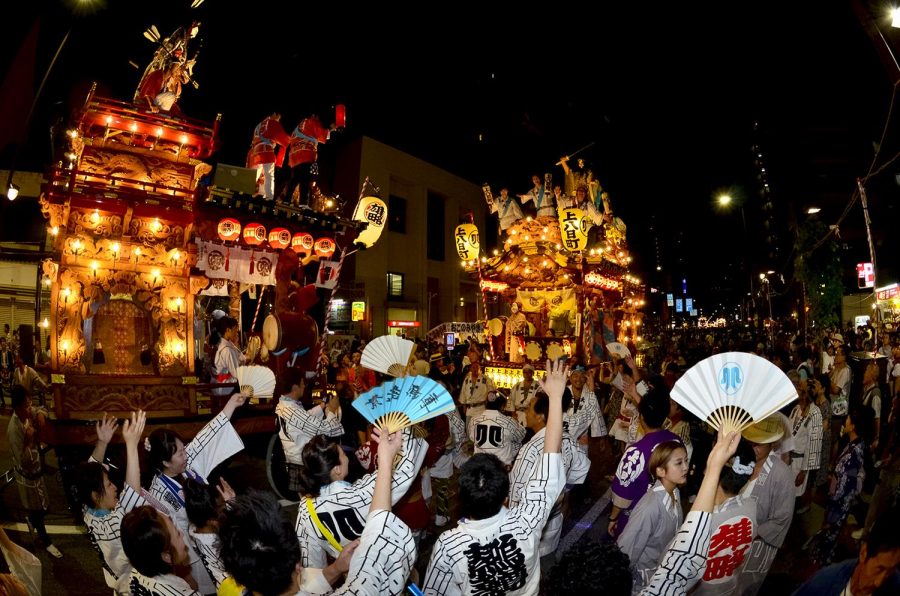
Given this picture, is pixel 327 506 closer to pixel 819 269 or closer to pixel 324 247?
pixel 324 247

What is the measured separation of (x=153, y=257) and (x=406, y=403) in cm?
883

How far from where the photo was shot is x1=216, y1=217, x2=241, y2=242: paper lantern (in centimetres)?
1030

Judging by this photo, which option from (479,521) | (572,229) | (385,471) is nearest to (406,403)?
(385,471)

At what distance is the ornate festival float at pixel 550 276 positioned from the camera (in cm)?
1590

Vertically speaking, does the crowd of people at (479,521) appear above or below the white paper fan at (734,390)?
below

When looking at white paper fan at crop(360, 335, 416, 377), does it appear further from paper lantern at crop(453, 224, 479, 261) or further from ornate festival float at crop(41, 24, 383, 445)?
paper lantern at crop(453, 224, 479, 261)

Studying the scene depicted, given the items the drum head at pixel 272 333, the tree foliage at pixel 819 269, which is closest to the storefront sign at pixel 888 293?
the tree foliage at pixel 819 269

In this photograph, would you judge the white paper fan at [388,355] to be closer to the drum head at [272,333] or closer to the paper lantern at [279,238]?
the drum head at [272,333]

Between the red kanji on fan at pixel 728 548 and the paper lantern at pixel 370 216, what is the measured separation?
11677 millimetres

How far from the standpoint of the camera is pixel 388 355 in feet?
13.9

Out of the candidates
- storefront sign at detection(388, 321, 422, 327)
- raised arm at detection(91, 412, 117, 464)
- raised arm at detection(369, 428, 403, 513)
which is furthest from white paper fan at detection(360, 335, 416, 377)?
storefront sign at detection(388, 321, 422, 327)

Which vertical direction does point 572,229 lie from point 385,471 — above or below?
above

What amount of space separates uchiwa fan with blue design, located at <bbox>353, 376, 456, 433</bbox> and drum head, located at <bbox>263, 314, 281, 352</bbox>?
8099 mm

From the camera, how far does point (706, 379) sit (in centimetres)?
247
